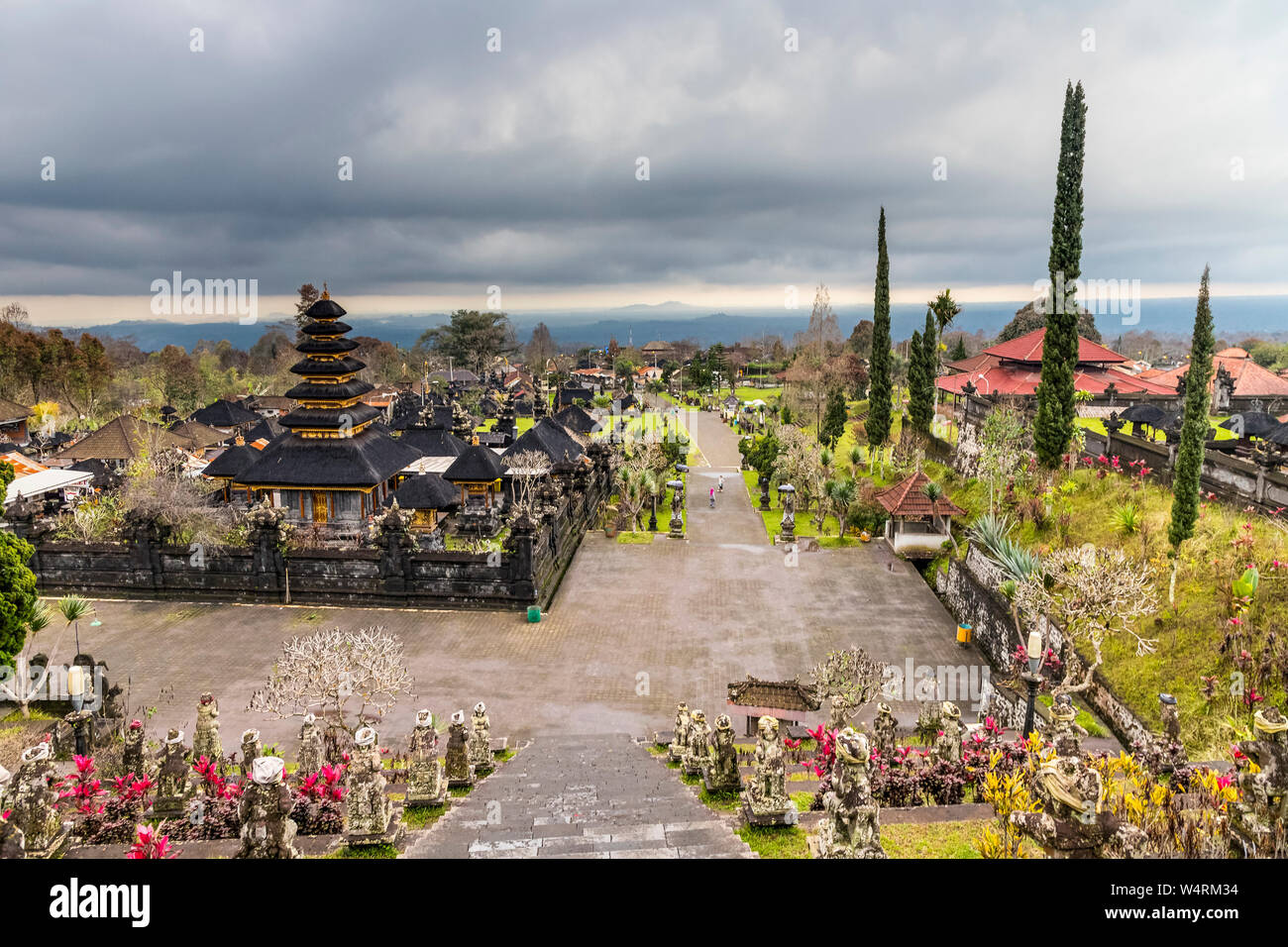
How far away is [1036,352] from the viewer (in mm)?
34969

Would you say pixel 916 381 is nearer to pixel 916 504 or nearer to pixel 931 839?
pixel 916 504

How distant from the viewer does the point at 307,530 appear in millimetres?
29516

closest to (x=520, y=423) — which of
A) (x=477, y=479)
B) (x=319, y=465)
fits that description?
(x=477, y=479)

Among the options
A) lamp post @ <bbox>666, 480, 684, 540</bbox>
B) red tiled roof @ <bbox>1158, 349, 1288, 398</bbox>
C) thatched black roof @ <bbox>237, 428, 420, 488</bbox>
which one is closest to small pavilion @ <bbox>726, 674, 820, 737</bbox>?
lamp post @ <bbox>666, 480, 684, 540</bbox>

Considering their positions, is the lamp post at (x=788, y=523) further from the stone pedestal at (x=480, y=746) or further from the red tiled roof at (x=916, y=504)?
the stone pedestal at (x=480, y=746)

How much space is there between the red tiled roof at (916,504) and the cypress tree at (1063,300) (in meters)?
3.66

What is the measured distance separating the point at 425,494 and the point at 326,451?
4.47 metres

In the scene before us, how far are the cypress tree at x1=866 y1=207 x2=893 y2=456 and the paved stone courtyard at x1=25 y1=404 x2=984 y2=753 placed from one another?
14.8m

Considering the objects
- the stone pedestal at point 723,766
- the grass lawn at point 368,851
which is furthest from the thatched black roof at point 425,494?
the grass lawn at point 368,851

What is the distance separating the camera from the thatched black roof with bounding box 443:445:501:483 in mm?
34125

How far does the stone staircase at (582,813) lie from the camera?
8.52 m
